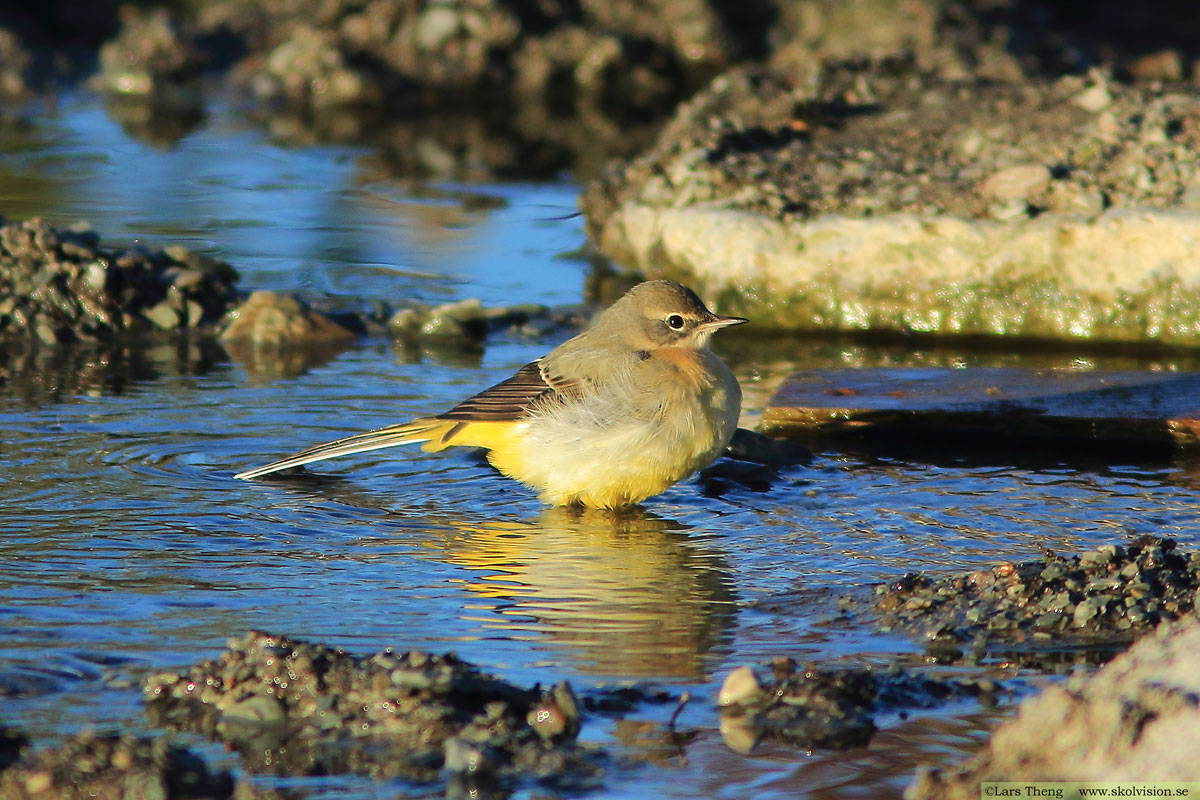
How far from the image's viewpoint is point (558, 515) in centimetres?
640

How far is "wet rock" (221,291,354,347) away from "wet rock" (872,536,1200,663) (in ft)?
15.6

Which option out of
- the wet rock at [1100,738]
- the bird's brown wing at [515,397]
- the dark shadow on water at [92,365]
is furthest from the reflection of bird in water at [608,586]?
the dark shadow on water at [92,365]

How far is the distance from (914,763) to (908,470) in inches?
116

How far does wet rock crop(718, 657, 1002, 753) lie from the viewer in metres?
4.09

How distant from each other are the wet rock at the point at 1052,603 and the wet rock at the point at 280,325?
4.76 metres

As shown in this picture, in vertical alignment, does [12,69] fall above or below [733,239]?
above

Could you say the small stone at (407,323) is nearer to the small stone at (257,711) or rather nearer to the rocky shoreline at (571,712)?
the rocky shoreline at (571,712)

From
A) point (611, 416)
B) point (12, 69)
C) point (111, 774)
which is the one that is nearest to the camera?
point (111, 774)

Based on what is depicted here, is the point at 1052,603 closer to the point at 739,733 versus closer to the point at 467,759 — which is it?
the point at 739,733

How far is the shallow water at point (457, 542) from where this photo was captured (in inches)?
168

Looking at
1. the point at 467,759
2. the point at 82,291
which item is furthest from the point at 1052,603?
the point at 82,291

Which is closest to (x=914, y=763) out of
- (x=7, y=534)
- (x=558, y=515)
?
(x=558, y=515)

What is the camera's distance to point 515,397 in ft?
21.2

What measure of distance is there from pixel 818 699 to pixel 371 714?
3.90 feet
